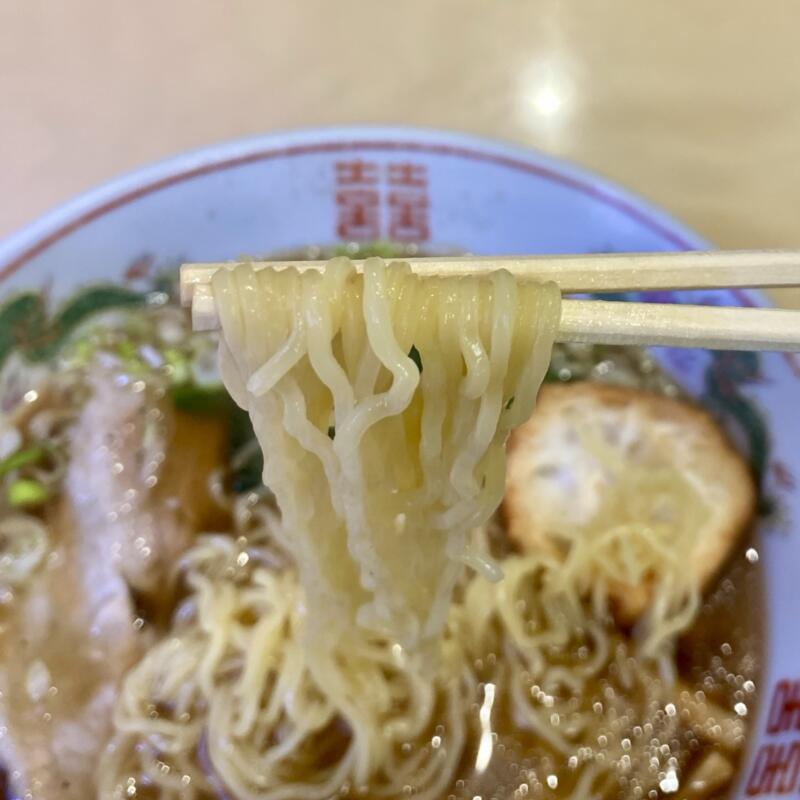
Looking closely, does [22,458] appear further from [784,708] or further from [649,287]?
[784,708]

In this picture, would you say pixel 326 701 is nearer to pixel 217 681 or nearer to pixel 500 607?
pixel 217 681

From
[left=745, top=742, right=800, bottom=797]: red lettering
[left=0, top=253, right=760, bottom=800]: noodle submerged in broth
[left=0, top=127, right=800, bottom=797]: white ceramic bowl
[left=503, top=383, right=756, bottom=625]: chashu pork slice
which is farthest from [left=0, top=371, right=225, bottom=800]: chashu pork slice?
[left=745, top=742, right=800, bottom=797]: red lettering

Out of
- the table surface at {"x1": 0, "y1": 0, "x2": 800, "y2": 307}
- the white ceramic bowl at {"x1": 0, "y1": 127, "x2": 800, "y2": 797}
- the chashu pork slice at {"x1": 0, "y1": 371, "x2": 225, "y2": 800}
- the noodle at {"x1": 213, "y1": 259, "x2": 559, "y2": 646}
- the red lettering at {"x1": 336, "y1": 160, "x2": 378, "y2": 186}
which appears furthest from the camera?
the table surface at {"x1": 0, "y1": 0, "x2": 800, "y2": 307}

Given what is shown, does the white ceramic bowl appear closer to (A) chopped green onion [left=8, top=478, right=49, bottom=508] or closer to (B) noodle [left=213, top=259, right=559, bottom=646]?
(A) chopped green onion [left=8, top=478, right=49, bottom=508]

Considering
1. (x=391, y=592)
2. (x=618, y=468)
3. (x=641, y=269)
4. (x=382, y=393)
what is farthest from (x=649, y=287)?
(x=618, y=468)

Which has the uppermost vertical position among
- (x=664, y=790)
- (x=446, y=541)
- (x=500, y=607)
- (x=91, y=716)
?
(x=446, y=541)

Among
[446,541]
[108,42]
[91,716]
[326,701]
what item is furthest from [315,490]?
[108,42]

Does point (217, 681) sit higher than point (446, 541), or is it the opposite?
point (446, 541)
